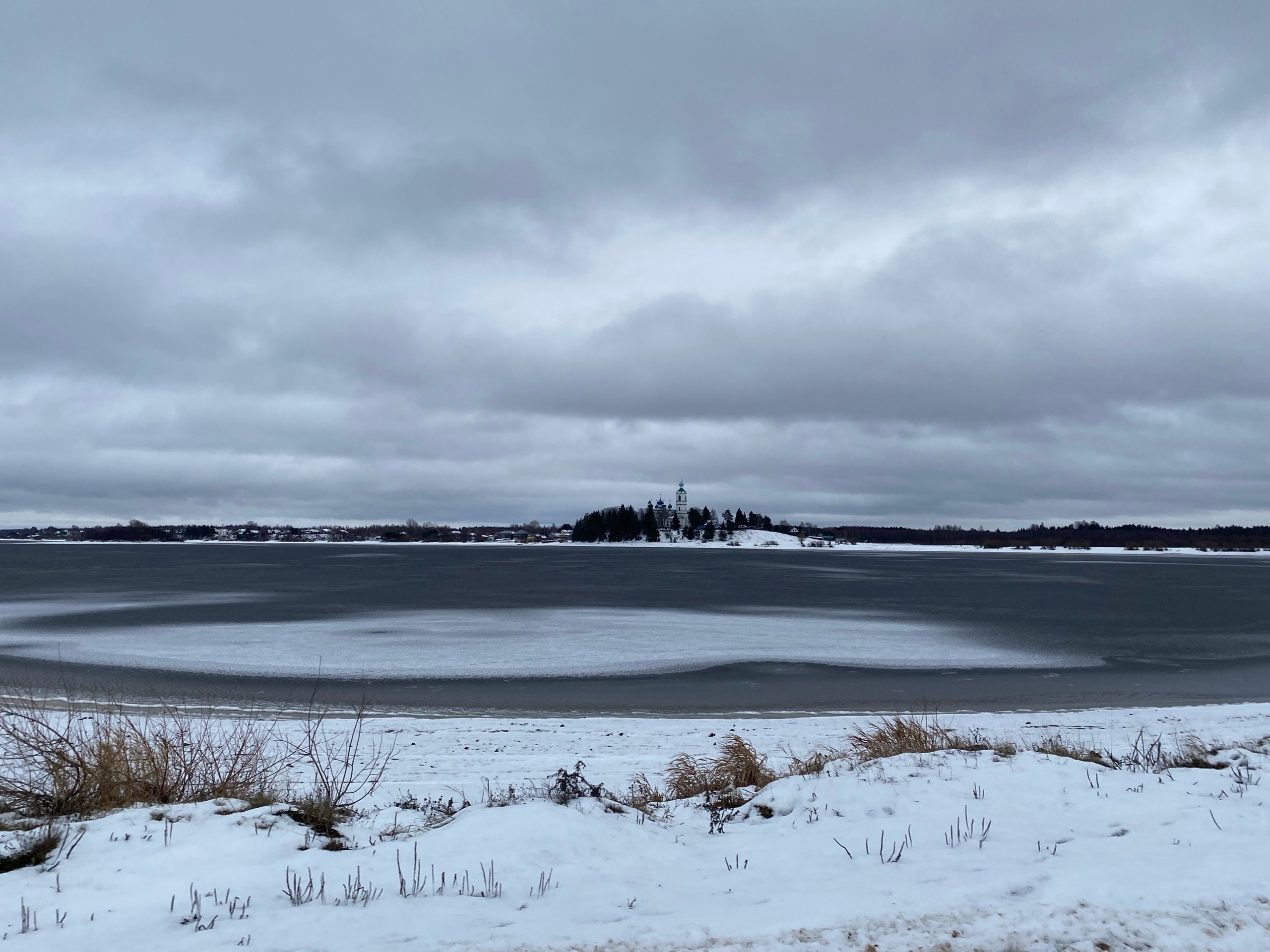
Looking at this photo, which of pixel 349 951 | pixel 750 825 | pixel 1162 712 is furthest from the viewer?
pixel 1162 712

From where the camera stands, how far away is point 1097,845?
5.94 meters

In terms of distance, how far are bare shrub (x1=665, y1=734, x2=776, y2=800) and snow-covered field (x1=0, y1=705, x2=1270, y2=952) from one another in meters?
1.06

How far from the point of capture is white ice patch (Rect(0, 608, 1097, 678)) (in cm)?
2253

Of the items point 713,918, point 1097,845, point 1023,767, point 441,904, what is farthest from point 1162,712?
point 441,904

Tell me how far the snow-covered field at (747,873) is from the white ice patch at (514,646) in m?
14.9

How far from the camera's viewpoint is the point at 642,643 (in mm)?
27578

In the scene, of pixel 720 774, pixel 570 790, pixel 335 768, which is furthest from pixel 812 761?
pixel 335 768

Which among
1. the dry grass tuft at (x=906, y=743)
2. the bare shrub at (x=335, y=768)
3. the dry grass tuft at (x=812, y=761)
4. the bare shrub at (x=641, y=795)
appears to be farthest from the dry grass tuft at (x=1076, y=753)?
the bare shrub at (x=335, y=768)

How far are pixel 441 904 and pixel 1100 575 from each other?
3538 inches

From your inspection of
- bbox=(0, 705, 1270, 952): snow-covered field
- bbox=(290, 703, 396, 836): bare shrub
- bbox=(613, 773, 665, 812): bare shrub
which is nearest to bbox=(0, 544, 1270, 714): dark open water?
bbox=(290, 703, 396, 836): bare shrub

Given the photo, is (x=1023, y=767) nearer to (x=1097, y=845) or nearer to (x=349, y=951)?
(x=1097, y=845)

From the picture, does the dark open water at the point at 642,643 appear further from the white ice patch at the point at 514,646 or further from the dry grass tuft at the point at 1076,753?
the dry grass tuft at the point at 1076,753

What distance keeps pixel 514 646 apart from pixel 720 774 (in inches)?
705

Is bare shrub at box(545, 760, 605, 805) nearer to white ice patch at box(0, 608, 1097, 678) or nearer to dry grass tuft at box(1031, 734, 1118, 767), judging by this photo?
dry grass tuft at box(1031, 734, 1118, 767)
